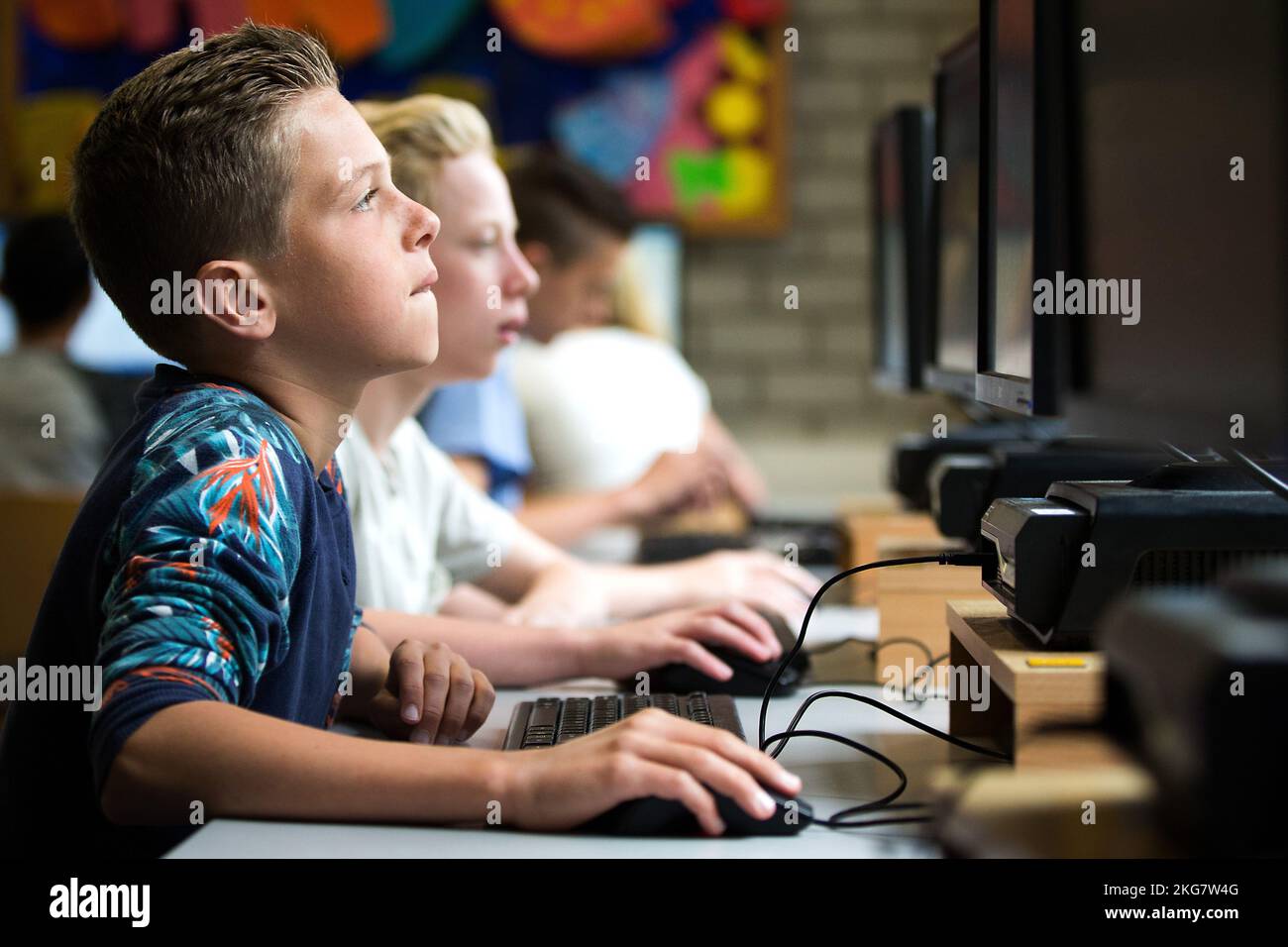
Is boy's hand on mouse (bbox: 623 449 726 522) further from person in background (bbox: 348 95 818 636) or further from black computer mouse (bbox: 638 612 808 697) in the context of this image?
black computer mouse (bbox: 638 612 808 697)

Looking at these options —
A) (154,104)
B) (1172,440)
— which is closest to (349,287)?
(154,104)

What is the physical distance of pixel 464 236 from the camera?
149cm

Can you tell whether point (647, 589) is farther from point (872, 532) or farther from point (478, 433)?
point (478, 433)

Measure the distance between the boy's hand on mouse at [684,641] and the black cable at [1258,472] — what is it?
44cm

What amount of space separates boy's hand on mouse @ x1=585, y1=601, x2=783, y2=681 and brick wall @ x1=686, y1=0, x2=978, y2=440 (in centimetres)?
285

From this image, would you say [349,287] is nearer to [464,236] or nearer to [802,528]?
[464,236]

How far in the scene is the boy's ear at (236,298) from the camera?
36.7 inches

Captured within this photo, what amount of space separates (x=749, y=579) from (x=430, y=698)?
0.64 meters

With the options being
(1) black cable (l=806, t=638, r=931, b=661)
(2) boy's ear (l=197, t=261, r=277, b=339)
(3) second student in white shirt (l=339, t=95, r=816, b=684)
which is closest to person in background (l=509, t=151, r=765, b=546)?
(3) second student in white shirt (l=339, t=95, r=816, b=684)

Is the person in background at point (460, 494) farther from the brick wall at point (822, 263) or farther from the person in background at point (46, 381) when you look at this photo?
the brick wall at point (822, 263)

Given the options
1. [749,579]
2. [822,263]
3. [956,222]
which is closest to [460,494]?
[749,579]

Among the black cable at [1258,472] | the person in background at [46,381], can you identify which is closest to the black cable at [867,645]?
the black cable at [1258,472]

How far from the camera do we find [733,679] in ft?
3.79

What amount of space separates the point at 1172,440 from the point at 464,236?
35.6 inches
